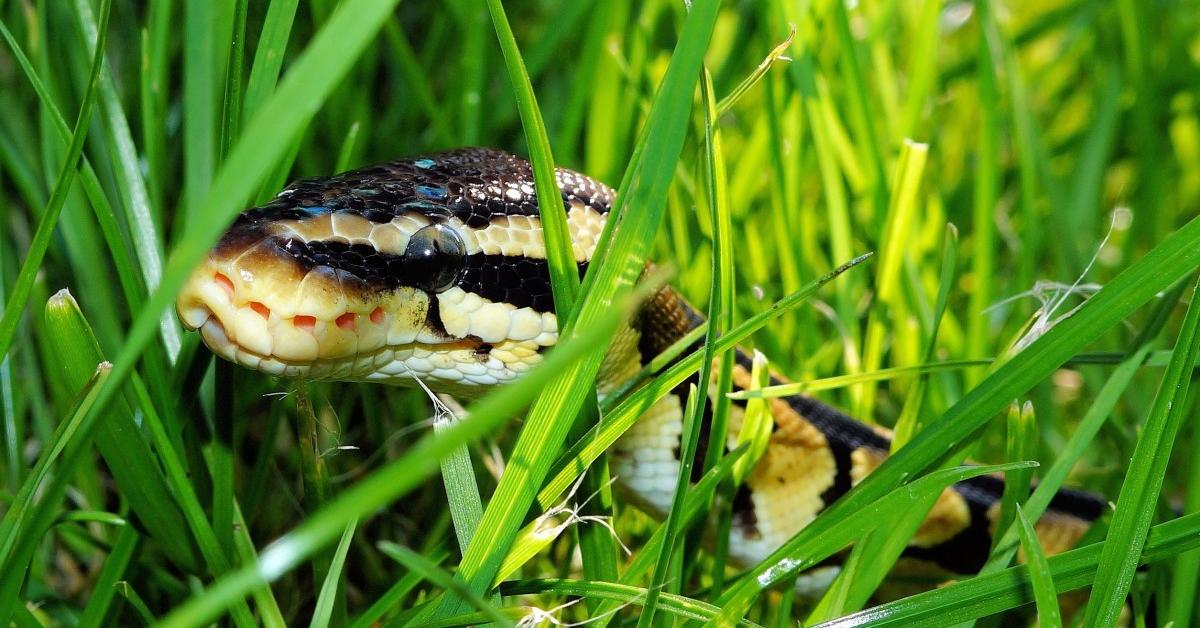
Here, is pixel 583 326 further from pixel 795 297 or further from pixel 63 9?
pixel 63 9

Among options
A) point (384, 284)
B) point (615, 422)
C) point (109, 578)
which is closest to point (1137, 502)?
point (615, 422)

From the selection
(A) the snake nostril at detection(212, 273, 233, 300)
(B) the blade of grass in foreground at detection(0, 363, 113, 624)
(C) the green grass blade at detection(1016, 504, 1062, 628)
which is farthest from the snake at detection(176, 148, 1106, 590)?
(C) the green grass blade at detection(1016, 504, 1062, 628)

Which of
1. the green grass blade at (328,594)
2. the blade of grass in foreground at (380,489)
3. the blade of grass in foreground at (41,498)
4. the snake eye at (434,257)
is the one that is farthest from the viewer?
the snake eye at (434,257)

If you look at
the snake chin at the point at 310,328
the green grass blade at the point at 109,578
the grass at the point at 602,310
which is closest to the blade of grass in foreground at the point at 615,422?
the grass at the point at 602,310

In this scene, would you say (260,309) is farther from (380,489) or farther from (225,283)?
(380,489)

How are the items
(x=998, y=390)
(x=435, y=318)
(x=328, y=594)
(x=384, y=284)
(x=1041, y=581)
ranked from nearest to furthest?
(x=1041, y=581)
(x=328, y=594)
(x=998, y=390)
(x=384, y=284)
(x=435, y=318)

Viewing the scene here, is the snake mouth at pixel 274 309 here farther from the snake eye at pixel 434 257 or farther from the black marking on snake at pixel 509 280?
the black marking on snake at pixel 509 280

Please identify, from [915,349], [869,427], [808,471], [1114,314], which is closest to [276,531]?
[808,471]
